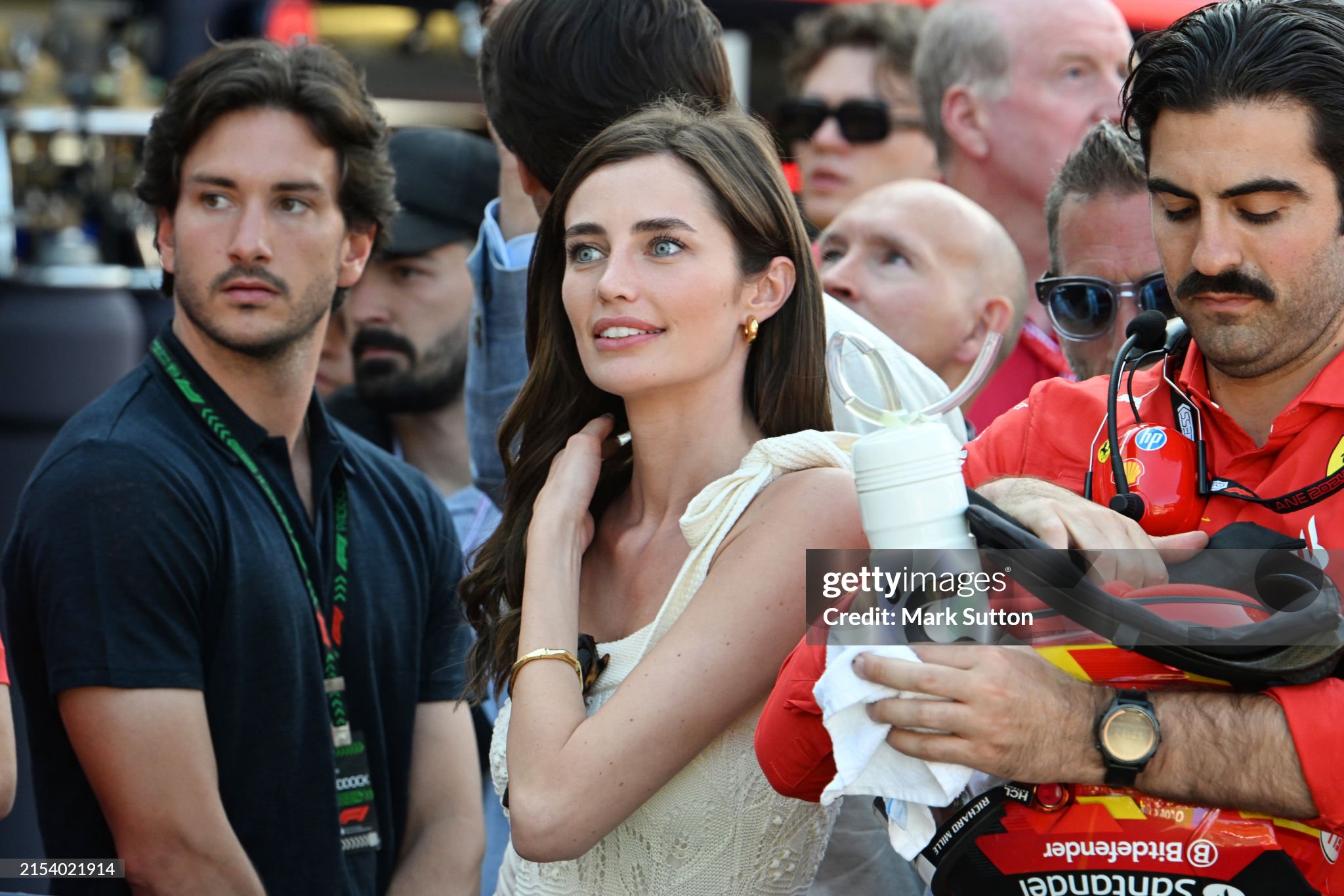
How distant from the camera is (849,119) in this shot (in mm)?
5637

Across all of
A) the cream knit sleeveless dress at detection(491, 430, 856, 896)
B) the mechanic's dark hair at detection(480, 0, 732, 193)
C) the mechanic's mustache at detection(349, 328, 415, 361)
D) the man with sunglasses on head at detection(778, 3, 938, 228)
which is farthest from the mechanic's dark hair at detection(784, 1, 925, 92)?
the cream knit sleeveless dress at detection(491, 430, 856, 896)

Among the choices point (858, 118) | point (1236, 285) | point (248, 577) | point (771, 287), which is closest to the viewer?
point (1236, 285)

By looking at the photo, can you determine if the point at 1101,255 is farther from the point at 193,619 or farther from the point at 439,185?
the point at 439,185

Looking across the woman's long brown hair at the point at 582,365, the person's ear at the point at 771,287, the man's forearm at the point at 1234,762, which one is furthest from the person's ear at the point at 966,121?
the man's forearm at the point at 1234,762

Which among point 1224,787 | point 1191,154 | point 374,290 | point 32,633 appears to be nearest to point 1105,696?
point 1224,787

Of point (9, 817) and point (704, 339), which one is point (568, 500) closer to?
point (704, 339)

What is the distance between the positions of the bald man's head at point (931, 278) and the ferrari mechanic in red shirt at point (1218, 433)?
1462 millimetres

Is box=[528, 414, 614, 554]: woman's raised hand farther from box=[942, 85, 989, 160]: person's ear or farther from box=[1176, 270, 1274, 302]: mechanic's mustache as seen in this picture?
box=[942, 85, 989, 160]: person's ear

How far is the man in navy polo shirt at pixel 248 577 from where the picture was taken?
9.23 ft

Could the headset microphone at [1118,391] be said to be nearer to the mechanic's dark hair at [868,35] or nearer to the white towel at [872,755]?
the white towel at [872,755]

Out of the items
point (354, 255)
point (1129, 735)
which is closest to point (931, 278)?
point (354, 255)

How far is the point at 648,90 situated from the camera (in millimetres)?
3127

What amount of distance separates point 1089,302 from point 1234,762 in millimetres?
1500

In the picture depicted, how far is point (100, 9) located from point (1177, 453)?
28.6 ft
